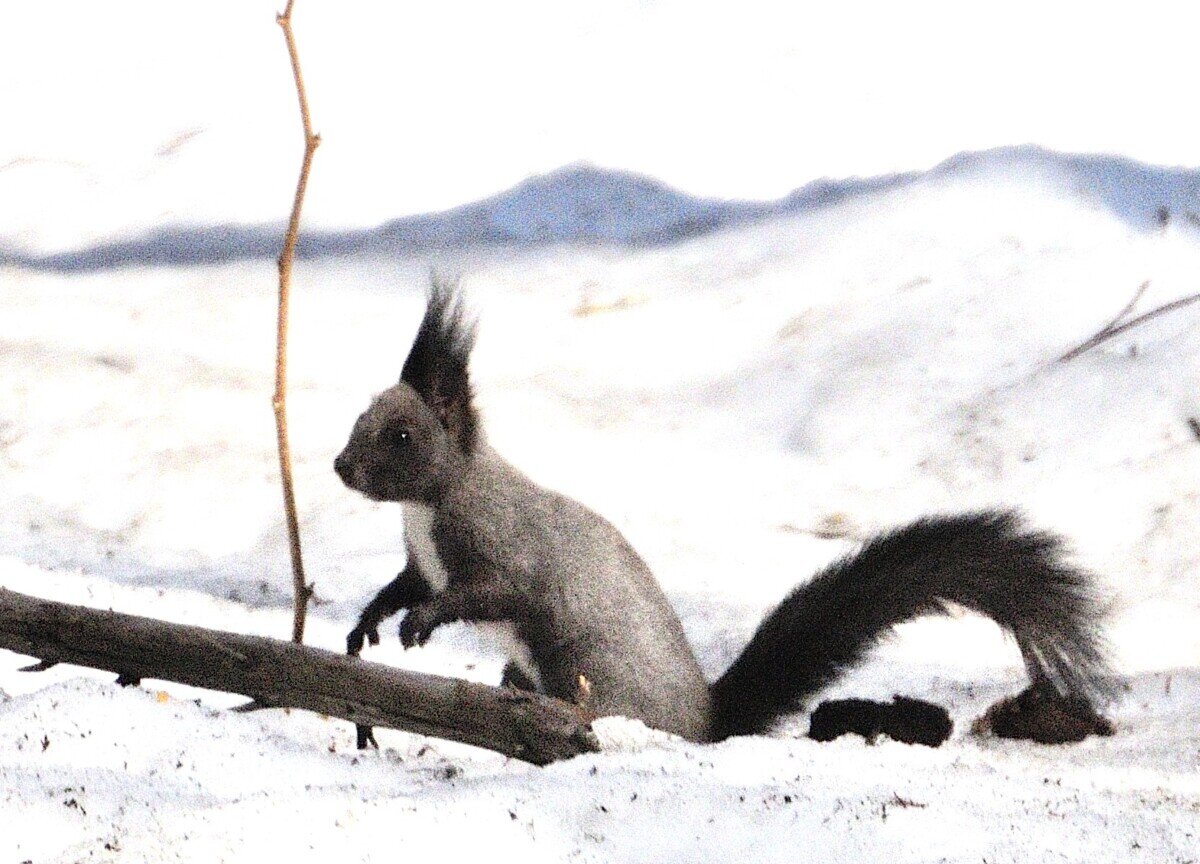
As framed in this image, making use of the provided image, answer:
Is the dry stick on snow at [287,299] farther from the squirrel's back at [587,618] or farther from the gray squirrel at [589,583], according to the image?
the squirrel's back at [587,618]

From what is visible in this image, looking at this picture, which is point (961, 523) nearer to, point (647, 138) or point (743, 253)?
point (743, 253)

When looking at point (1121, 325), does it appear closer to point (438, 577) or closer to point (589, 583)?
point (589, 583)

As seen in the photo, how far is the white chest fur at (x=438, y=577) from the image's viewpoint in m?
3.46

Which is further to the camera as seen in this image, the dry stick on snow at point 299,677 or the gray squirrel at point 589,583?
the gray squirrel at point 589,583

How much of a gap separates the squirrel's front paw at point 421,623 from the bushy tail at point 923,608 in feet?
1.97

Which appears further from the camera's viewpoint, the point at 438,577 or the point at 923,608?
the point at 438,577

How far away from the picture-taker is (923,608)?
3305 mm

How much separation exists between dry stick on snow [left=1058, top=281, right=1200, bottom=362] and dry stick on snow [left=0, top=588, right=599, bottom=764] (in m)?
3.25

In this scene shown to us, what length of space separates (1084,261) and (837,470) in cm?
137

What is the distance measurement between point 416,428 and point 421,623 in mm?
387

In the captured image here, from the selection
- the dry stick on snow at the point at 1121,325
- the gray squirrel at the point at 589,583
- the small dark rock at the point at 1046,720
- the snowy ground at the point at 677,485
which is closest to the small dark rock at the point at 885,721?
the snowy ground at the point at 677,485

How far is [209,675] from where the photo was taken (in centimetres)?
275

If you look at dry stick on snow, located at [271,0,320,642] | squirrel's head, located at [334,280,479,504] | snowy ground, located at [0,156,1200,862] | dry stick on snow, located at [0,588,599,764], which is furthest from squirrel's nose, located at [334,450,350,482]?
dry stick on snow, located at [0,588,599,764]

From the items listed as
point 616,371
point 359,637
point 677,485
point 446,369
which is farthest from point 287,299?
point 616,371
